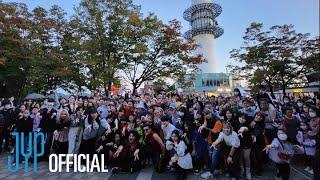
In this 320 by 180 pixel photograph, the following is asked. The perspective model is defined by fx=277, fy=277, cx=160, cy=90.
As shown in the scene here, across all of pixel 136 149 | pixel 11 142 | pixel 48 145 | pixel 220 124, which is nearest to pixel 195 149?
pixel 220 124

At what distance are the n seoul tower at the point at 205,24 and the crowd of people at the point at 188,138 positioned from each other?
1997 inches

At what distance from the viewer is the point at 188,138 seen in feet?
23.6

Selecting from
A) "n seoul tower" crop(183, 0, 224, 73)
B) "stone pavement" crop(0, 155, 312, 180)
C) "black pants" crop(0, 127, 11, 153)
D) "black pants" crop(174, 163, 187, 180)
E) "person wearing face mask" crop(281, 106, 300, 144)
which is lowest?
"stone pavement" crop(0, 155, 312, 180)

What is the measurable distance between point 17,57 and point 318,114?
1847 cm

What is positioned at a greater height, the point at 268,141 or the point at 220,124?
the point at 220,124

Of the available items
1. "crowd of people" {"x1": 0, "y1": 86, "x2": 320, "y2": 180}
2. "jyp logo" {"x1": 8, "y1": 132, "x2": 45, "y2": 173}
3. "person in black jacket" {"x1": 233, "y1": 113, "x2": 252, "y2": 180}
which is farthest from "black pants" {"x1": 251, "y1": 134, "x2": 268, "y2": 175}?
"jyp logo" {"x1": 8, "y1": 132, "x2": 45, "y2": 173}

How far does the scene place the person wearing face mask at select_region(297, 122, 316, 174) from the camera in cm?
692

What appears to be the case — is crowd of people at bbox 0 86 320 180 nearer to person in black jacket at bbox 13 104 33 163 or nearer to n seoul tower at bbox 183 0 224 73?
person in black jacket at bbox 13 104 33 163

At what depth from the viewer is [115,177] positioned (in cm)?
660

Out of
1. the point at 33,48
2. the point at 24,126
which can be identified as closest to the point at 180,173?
the point at 24,126

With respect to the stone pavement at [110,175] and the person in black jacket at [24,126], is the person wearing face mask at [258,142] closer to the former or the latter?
the stone pavement at [110,175]

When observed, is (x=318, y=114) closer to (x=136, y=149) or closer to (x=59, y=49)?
(x=136, y=149)

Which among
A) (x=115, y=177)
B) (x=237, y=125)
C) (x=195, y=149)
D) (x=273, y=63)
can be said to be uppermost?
(x=273, y=63)

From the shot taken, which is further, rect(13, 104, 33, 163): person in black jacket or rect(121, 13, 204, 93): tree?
rect(121, 13, 204, 93): tree
